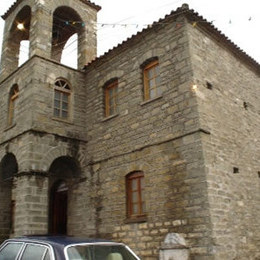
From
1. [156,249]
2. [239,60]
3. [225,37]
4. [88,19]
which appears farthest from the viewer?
[88,19]

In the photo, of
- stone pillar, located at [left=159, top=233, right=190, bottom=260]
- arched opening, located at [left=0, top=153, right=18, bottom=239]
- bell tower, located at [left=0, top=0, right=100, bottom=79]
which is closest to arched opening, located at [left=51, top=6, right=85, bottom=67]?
bell tower, located at [left=0, top=0, right=100, bottom=79]

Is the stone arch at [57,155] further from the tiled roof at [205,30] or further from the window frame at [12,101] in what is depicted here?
the tiled roof at [205,30]

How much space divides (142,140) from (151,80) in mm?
1910

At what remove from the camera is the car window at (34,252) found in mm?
4527

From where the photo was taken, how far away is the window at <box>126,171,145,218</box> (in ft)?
31.7

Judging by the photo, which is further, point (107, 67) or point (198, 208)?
point (107, 67)

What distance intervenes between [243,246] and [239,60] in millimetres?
6279

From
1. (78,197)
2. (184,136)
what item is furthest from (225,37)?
(78,197)

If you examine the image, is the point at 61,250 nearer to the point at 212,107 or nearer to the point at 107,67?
the point at 212,107

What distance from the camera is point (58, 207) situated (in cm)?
1302

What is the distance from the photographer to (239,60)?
11812mm

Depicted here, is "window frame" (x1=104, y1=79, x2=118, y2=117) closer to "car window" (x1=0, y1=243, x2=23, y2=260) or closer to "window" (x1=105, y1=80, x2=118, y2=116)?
Result: "window" (x1=105, y1=80, x2=118, y2=116)

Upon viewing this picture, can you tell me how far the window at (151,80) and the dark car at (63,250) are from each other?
5958 mm

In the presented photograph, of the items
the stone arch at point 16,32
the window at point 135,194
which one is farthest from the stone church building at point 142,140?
the stone arch at point 16,32
